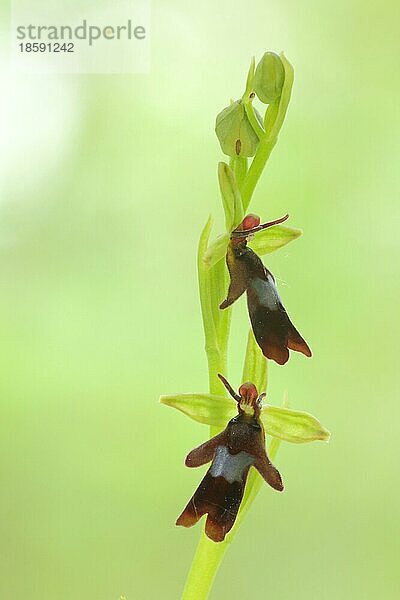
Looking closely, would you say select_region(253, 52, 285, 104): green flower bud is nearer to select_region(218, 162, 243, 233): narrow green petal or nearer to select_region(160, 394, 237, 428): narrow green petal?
select_region(218, 162, 243, 233): narrow green petal

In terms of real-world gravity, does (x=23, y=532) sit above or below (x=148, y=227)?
below

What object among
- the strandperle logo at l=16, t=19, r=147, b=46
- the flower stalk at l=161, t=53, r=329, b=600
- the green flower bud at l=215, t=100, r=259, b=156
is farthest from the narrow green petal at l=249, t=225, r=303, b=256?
the strandperle logo at l=16, t=19, r=147, b=46

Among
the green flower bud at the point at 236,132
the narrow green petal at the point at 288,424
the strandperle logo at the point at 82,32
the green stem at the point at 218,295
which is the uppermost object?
the strandperle logo at the point at 82,32

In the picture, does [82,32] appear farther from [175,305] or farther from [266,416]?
[266,416]

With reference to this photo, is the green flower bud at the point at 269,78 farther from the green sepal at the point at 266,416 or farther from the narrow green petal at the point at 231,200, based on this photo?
the green sepal at the point at 266,416

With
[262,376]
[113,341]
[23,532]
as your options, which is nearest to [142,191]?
[113,341]

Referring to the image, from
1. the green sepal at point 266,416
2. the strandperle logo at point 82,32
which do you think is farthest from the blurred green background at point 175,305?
the green sepal at point 266,416

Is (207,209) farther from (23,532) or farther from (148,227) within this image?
(23,532)
